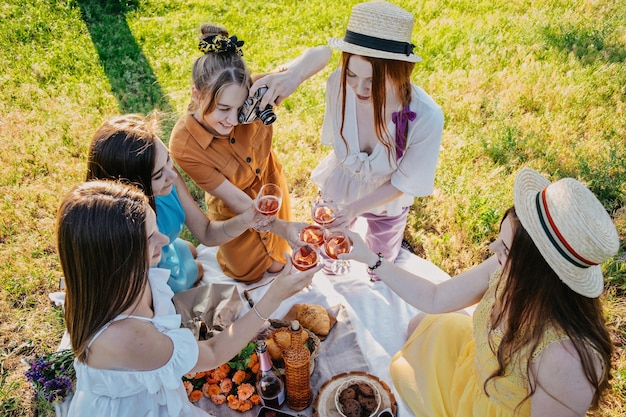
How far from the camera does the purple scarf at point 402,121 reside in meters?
3.37

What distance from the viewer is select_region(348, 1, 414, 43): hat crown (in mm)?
3057

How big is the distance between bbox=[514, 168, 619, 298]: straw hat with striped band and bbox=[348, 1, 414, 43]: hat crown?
59.0 inches

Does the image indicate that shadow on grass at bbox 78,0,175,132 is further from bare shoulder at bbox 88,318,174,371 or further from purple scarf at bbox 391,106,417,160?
bare shoulder at bbox 88,318,174,371

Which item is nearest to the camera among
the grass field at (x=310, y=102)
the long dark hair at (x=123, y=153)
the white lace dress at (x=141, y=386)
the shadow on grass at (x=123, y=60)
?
the white lace dress at (x=141, y=386)

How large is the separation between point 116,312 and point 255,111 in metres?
1.76

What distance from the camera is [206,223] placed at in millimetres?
3822

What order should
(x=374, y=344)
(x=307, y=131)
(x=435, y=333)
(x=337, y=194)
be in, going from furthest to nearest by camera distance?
(x=307, y=131)
(x=337, y=194)
(x=374, y=344)
(x=435, y=333)

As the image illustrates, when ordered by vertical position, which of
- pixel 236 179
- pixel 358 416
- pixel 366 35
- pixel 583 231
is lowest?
pixel 358 416

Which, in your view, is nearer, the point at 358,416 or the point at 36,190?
the point at 358,416

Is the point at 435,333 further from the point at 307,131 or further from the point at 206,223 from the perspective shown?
the point at 307,131

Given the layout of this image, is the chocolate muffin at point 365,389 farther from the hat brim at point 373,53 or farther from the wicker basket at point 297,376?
the hat brim at point 373,53

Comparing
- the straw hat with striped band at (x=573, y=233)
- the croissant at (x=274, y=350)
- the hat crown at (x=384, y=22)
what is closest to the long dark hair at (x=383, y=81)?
the hat crown at (x=384, y=22)

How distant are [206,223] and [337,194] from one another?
118cm

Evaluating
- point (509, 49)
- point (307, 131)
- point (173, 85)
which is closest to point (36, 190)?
point (173, 85)
